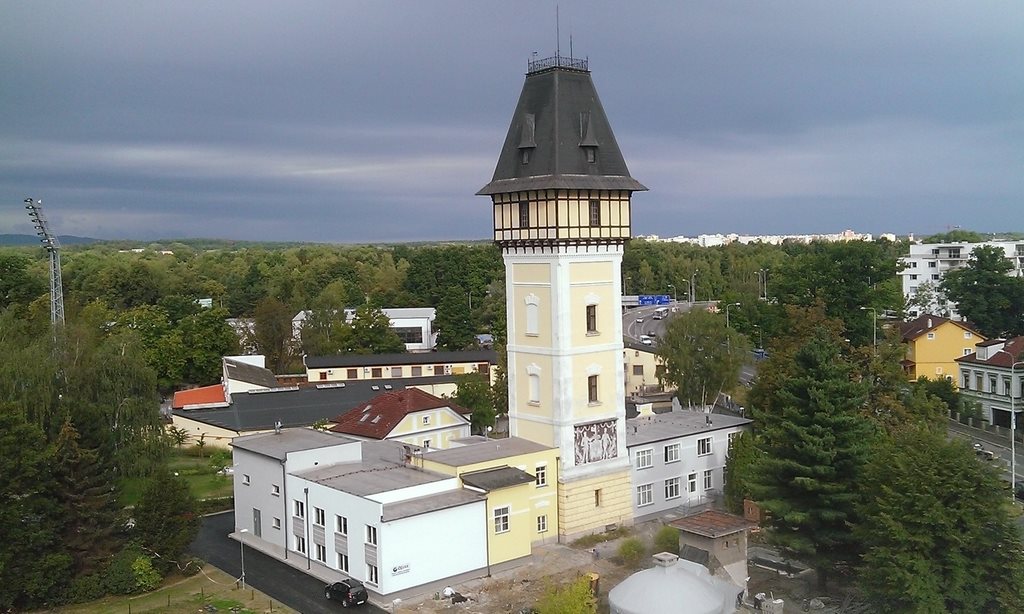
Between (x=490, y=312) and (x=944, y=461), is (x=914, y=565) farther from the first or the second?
(x=490, y=312)

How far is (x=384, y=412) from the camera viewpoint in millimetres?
42062

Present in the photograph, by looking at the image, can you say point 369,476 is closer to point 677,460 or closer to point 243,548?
point 243,548

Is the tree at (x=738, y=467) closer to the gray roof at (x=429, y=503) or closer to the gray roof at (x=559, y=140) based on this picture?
the gray roof at (x=429, y=503)

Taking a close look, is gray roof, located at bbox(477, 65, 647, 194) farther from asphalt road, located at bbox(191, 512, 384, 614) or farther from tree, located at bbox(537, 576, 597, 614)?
asphalt road, located at bbox(191, 512, 384, 614)

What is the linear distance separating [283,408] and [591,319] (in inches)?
971

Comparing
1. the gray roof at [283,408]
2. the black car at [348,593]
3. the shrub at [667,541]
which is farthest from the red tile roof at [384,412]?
the shrub at [667,541]

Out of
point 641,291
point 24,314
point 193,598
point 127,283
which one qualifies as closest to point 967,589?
point 193,598

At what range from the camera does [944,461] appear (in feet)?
74.2

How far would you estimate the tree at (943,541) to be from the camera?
832 inches

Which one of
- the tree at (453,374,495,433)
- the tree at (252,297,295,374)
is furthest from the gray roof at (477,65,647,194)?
the tree at (252,297,295,374)

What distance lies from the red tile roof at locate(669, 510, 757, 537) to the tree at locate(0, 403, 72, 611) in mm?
18700

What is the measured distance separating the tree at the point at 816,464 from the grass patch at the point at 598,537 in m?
6.09

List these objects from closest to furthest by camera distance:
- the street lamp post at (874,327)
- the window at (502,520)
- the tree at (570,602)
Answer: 1. the tree at (570,602)
2. the window at (502,520)
3. the street lamp post at (874,327)

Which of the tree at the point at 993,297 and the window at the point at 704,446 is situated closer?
the window at the point at 704,446
